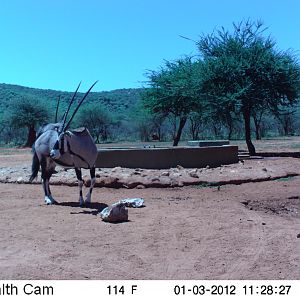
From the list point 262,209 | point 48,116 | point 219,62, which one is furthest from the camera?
point 48,116

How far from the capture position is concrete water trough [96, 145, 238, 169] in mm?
16391

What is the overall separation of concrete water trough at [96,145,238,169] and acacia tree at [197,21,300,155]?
6.21m

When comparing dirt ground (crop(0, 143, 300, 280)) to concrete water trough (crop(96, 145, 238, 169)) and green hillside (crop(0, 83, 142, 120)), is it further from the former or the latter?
green hillside (crop(0, 83, 142, 120))

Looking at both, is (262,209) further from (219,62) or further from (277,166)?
(219,62)

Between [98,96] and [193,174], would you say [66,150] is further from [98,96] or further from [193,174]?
[98,96]

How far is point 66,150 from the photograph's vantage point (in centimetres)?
1095

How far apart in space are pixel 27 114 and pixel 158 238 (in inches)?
1841

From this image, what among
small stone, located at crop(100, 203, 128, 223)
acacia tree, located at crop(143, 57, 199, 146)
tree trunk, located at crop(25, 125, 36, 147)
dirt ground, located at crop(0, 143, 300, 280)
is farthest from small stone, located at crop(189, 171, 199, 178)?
tree trunk, located at crop(25, 125, 36, 147)

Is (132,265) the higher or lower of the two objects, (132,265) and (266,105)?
the lower

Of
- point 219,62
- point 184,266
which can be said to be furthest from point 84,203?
point 219,62

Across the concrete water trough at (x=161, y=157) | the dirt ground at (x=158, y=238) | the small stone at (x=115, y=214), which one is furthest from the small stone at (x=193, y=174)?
the small stone at (x=115, y=214)

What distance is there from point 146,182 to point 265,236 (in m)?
Result: 6.65

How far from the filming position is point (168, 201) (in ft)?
38.8

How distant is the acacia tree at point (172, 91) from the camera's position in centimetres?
2773
